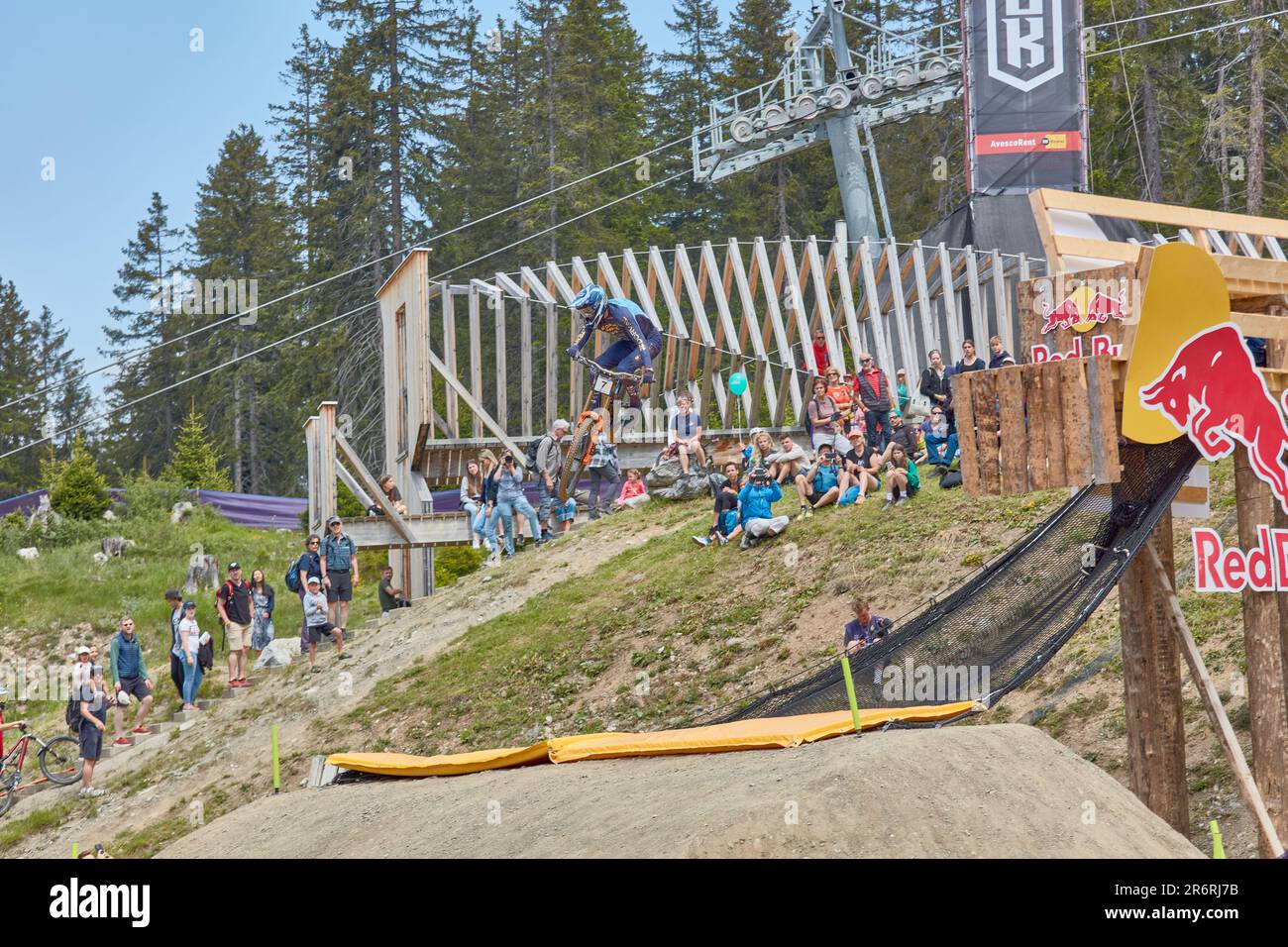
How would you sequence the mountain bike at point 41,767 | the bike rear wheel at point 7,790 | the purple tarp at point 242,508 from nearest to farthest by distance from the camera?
the bike rear wheel at point 7,790 < the mountain bike at point 41,767 < the purple tarp at point 242,508

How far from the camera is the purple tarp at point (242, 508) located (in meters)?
39.1

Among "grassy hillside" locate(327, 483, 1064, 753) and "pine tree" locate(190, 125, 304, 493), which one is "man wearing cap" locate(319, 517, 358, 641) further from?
"pine tree" locate(190, 125, 304, 493)

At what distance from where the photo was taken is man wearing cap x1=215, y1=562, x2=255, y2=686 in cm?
2009

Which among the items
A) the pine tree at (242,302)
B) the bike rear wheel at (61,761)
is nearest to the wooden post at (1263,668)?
the bike rear wheel at (61,761)

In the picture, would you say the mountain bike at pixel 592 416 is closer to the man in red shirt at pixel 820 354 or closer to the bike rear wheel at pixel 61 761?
the man in red shirt at pixel 820 354

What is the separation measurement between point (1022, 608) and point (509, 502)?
11769 mm

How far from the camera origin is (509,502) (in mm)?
21625

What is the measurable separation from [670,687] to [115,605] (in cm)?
1757

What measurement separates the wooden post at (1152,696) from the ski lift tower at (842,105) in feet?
62.4

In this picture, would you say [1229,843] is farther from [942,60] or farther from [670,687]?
[942,60]

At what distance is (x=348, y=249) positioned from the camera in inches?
1939

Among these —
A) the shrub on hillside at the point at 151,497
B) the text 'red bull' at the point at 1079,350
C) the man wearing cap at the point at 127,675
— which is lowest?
the man wearing cap at the point at 127,675

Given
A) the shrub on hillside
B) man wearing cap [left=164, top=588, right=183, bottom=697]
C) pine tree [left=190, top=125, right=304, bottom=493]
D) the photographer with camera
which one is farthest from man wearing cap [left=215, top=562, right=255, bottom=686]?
pine tree [left=190, top=125, right=304, bottom=493]
